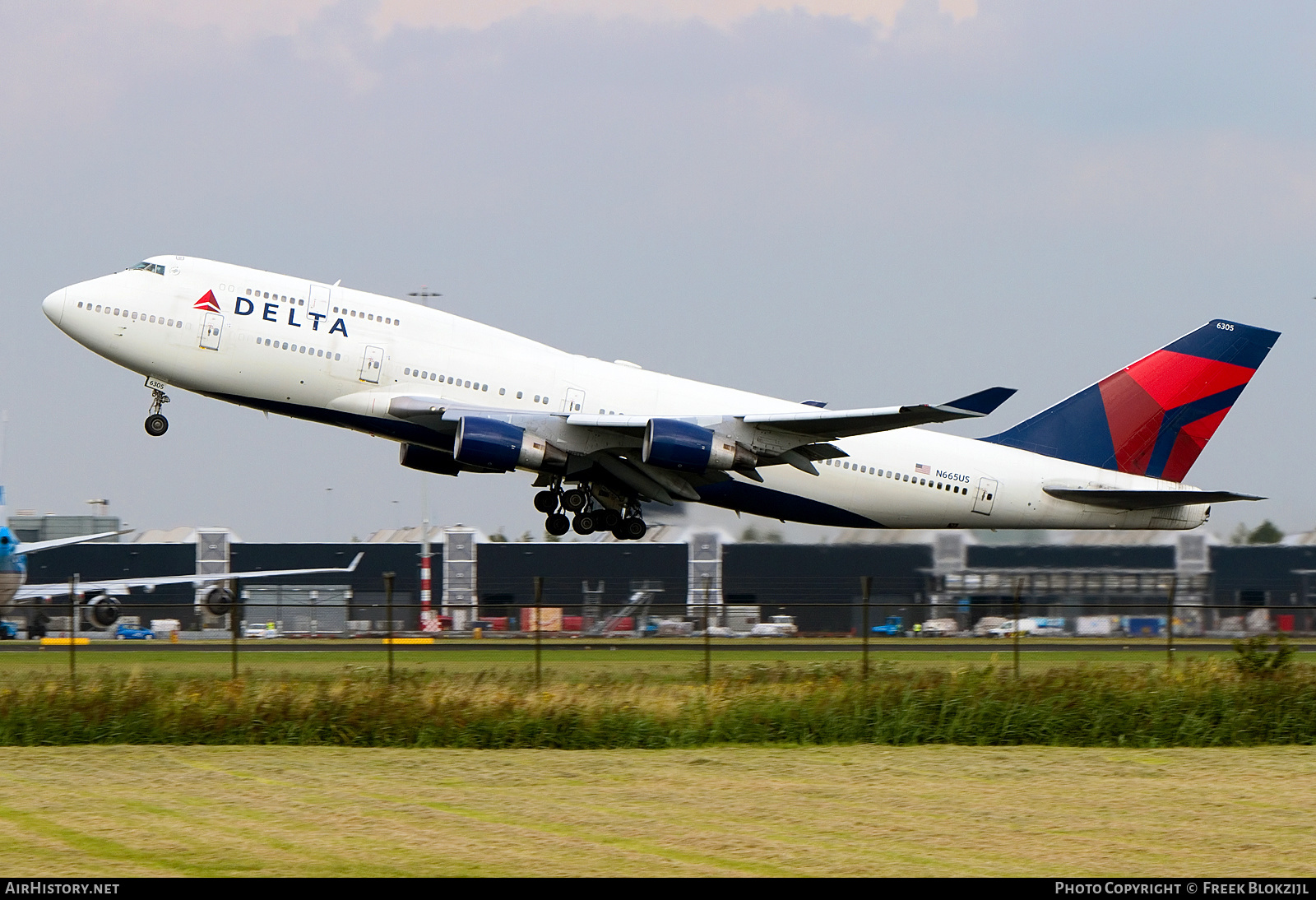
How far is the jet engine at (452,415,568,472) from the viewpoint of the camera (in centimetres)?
2803

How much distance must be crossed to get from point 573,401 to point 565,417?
0.73m

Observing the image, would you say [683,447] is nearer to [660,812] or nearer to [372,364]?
[372,364]

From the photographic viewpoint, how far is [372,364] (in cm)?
2880

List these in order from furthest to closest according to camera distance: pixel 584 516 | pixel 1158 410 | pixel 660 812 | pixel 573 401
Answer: pixel 1158 410 < pixel 584 516 < pixel 573 401 < pixel 660 812

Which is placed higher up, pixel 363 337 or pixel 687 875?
pixel 363 337

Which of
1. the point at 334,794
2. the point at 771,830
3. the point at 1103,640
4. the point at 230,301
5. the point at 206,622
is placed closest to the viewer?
the point at 771,830

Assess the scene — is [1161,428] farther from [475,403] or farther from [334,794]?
[334,794]

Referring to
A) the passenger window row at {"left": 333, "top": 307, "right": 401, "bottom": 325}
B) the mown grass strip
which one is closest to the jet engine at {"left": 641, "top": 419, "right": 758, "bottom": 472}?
the passenger window row at {"left": 333, "top": 307, "right": 401, "bottom": 325}

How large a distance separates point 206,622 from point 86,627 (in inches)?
264

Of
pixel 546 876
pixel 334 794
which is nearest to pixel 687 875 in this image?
pixel 546 876

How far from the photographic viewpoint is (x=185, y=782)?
50.9ft

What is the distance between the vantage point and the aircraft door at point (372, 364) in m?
28.8

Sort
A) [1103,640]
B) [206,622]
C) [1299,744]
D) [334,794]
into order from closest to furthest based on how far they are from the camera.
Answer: [334,794], [1299,744], [1103,640], [206,622]

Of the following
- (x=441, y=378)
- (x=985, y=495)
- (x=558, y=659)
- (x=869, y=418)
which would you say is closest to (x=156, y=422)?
(x=441, y=378)
